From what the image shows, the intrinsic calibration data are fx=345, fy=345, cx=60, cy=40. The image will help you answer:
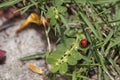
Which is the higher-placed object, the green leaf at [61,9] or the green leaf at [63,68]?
the green leaf at [61,9]

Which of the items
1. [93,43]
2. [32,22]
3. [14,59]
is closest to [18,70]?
[14,59]

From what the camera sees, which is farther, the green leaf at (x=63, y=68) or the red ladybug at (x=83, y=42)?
the red ladybug at (x=83, y=42)

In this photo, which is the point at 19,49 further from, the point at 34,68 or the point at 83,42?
the point at 83,42

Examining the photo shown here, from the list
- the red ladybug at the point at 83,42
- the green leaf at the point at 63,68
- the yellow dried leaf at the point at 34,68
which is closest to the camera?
the green leaf at the point at 63,68

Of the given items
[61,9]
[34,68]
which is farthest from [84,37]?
[34,68]

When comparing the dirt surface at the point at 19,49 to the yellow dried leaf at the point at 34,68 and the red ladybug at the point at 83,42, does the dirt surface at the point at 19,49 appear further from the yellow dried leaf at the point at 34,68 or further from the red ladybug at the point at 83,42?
the red ladybug at the point at 83,42

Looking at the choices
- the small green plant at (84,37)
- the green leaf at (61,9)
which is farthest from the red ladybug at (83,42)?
the green leaf at (61,9)

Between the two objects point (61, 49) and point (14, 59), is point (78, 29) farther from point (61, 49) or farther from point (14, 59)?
point (14, 59)

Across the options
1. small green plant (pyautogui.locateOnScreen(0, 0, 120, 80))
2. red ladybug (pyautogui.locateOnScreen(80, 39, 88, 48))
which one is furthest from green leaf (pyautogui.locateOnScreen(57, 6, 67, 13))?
red ladybug (pyautogui.locateOnScreen(80, 39, 88, 48))
